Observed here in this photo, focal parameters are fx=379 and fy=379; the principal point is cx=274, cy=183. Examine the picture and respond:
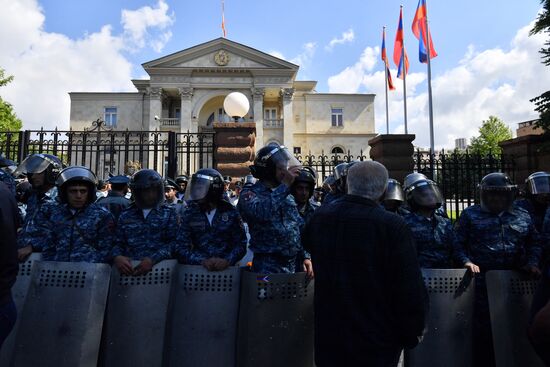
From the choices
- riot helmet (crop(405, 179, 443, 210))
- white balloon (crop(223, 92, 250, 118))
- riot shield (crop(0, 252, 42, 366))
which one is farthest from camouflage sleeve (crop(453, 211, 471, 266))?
white balloon (crop(223, 92, 250, 118))

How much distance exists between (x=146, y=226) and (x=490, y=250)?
11.6 feet

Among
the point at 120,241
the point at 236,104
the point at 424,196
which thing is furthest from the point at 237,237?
the point at 236,104

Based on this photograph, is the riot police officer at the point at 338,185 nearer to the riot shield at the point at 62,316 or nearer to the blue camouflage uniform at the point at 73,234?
the blue camouflage uniform at the point at 73,234

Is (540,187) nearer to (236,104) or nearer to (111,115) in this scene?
(236,104)

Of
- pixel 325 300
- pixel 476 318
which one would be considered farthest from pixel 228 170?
pixel 325 300

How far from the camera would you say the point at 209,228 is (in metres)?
3.79

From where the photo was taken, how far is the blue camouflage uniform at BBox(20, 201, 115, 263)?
3641mm

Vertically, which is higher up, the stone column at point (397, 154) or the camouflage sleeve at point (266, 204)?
the stone column at point (397, 154)

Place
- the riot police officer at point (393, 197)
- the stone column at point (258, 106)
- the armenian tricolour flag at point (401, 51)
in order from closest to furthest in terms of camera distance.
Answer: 1. the riot police officer at point (393, 197)
2. the armenian tricolour flag at point (401, 51)
3. the stone column at point (258, 106)

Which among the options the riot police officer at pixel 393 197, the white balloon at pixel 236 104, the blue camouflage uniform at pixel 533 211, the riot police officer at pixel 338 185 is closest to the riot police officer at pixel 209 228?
the riot police officer at pixel 338 185

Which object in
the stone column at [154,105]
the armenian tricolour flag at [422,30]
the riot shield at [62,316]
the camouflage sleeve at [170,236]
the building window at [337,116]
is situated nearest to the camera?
the riot shield at [62,316]

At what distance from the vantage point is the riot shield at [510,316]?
11.2ft

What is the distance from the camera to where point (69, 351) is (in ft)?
10.1

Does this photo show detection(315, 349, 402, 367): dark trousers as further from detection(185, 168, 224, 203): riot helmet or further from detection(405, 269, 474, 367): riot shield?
detection(185, 168, 224, 203): riot helmet
